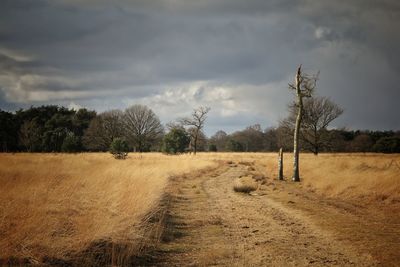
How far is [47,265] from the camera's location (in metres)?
5.68

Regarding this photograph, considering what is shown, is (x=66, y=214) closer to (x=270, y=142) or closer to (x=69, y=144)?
(x=69, y=144)

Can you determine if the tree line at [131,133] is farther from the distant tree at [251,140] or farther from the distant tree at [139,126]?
the distant tree at [251,140]

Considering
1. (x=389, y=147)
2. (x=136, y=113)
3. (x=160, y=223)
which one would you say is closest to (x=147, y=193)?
(x=160, y=223)

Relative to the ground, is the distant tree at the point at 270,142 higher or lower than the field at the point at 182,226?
higher

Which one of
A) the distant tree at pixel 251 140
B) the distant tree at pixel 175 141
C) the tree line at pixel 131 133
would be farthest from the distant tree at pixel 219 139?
the distant tree at pixel 175 141

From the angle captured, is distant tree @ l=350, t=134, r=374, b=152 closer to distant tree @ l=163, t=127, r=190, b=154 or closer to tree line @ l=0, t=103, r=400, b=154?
tree line @ l=0, t=103, r=400, b=154

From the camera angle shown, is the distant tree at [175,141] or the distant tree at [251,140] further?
the distant tree at [251,140]

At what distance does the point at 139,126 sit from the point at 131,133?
1946mm

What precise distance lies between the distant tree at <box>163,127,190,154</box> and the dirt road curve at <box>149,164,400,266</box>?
47.7 m

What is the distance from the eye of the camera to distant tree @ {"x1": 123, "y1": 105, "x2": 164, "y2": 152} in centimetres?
6881

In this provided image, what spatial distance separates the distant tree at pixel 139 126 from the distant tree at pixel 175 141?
7880 mm

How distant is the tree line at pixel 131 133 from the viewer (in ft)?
166

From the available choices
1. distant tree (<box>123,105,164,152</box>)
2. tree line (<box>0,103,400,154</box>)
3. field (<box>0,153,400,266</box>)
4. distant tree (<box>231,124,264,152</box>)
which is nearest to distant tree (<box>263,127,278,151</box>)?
distant tree (<box>231,124,264,152</box>)

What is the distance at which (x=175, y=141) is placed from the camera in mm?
62188
